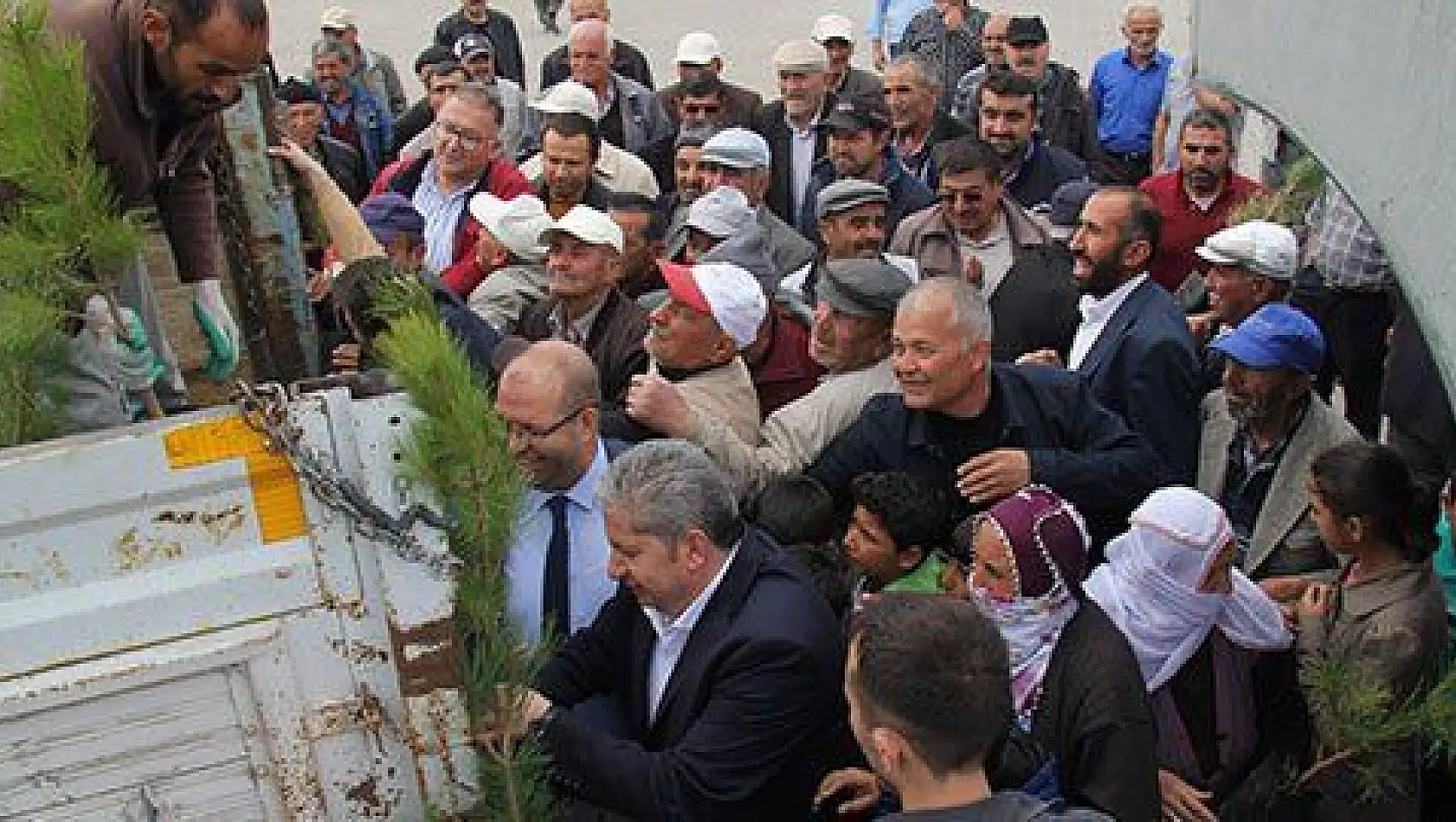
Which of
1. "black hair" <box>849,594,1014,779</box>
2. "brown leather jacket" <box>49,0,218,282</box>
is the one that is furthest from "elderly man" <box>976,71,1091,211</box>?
"black hair" <box>849,594,1014,779</box>

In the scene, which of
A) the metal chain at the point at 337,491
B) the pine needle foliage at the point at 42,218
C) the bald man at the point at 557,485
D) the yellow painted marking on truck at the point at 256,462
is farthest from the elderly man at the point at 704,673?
the pine needle foliage at the point at 42,218

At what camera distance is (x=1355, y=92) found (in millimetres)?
2672

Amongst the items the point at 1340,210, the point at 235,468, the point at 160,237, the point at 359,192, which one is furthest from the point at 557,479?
the point at 359,192

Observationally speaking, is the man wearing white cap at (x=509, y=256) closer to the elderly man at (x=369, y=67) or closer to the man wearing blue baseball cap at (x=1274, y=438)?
the man wearing blue baseball cap at (x=1274, y=438)

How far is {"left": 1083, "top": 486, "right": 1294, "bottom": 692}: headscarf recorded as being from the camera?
353cm

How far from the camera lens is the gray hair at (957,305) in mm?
4047

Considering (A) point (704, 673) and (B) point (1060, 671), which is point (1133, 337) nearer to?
(B) point (1060, 671)

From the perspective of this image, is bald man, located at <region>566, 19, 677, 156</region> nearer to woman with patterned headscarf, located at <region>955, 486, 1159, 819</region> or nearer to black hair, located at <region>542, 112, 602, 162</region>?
black hair, located at <region>542, 112, 602, 162</region>

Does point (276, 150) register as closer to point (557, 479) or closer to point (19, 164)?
point (557, 479)

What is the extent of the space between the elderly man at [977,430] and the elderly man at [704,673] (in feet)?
2.86

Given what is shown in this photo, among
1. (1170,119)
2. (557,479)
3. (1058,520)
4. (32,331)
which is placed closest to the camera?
(32,331)

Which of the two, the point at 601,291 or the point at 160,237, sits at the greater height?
the point at 160,237

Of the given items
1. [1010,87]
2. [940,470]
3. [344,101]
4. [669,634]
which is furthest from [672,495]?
[344,101]

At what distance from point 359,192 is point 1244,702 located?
6.47m
